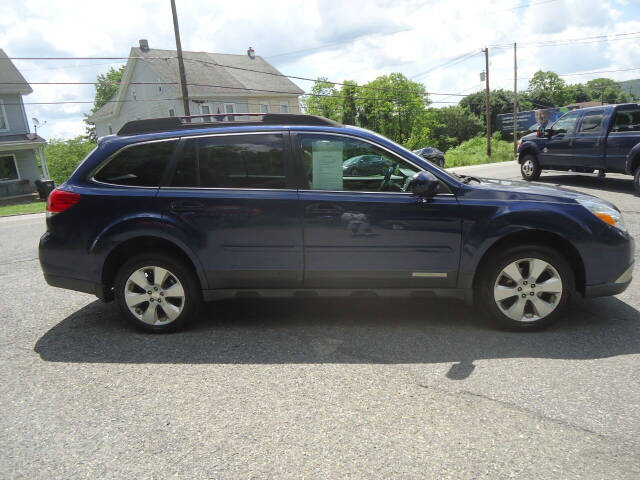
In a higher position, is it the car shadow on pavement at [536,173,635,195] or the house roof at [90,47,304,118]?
the house roof at [90,47,304,118]

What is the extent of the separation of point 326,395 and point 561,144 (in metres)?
12.2

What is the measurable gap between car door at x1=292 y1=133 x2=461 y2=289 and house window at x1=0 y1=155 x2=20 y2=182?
29956 millimetres

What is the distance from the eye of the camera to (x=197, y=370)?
11.8ft

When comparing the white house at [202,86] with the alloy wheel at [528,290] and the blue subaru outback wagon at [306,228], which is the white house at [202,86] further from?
the alloy wheel at [528,290]

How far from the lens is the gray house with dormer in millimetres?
27328

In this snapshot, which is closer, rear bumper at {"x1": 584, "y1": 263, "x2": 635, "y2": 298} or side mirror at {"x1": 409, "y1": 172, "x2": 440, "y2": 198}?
side mirror at {"x1": 409, "y1": 172, "x2": 440, "y2": 198}

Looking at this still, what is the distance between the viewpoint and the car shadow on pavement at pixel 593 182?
12.2 m

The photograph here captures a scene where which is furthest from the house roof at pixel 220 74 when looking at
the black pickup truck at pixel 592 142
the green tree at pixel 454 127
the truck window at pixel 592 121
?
the green tree at pixel 454 127

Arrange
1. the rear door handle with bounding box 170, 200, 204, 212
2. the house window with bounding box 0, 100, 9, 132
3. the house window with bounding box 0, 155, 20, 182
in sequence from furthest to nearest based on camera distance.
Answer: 1. the house window with bounding box 0, 155, 20, 182
2. the house window with bounding box 0, 100, 9, 132
3. the rear door handle with bounding box 170, 200, 204, 212

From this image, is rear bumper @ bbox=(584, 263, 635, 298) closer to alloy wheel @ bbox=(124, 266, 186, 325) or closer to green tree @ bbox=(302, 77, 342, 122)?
alloy wheel @ bbox=(124, 266, 186, 325)

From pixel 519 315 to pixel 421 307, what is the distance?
99cm

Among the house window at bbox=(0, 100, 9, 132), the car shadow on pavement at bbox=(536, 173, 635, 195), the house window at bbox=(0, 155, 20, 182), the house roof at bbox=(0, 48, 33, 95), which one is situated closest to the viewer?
the car shadow on pavement at bbox=(536, 173, 635, 195)

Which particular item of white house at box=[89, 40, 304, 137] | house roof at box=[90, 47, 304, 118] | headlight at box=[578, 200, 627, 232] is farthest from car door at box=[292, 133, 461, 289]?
house roof at box=[90, 47, 304, 118]

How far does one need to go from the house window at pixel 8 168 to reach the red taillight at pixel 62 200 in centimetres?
2847
